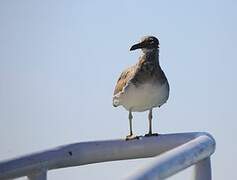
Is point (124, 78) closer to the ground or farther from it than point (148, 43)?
closer to the ground

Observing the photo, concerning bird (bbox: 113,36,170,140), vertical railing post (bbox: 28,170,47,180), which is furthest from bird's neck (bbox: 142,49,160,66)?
vertical railing post (bbox: 28,170,47,180)

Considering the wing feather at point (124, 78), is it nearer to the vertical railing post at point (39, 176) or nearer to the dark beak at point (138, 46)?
the dark beak at point (138, 46)

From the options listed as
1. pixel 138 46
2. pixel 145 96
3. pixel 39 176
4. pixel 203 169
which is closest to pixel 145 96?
pixel 145 96

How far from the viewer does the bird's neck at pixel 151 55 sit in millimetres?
9297

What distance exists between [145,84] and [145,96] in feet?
0.60

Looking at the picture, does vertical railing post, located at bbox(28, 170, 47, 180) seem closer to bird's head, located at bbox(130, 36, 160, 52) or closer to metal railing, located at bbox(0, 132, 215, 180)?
metal railing, located at bbox(0, 132, 215, 180)

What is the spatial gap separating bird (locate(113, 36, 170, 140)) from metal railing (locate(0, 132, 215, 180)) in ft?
8.79

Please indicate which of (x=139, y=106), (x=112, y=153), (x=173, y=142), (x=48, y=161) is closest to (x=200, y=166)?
(x=173, y=142)

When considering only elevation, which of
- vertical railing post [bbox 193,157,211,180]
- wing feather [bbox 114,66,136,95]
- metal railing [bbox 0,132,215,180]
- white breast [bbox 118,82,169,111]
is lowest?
vertical railing post [bbox 193,157,211,180]

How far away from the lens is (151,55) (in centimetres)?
932

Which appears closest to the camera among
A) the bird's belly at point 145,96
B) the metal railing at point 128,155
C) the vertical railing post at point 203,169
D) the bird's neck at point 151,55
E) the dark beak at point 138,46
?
the metal railing at point 128,155

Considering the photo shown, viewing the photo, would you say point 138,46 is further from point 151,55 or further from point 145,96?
point 145,96

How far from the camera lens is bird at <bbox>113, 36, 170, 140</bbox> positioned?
29.2 feet

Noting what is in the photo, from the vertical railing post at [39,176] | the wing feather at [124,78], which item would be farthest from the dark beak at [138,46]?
the vertical railing post at [39,176]
